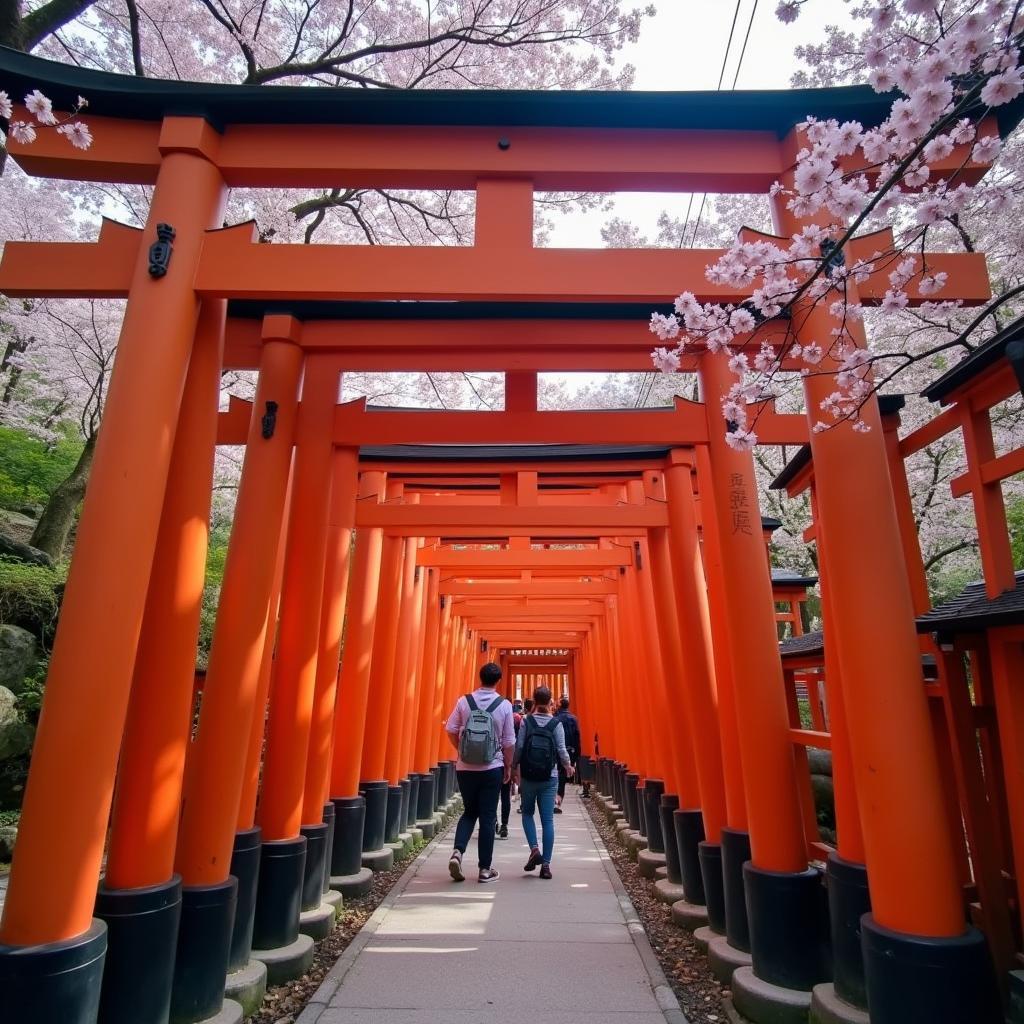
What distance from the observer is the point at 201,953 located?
3.10m

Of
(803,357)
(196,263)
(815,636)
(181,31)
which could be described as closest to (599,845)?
(815,636)

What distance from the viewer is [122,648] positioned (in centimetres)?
276

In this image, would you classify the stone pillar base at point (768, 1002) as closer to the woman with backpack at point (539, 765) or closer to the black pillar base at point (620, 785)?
the woman with backpack at point (539, 765)

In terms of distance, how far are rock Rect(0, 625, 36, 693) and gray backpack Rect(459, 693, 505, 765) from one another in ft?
16.6

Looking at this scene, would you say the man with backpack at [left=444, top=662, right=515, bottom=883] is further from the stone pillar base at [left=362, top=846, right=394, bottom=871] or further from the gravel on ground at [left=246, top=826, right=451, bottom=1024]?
the stone pillar base at [left=362, top=846, right=394, bottom=871]

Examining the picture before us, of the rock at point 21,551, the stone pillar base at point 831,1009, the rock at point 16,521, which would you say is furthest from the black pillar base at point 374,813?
the rock at point 16,521

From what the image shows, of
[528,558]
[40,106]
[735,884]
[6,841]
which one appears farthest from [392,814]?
[40,106]

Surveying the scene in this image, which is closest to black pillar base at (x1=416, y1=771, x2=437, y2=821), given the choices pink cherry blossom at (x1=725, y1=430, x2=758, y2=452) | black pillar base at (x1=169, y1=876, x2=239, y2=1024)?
black pillar base at (x1=169, y1=876, x2=239, y2=1024)

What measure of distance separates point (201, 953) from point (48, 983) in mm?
865

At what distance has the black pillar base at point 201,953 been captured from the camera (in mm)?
3002

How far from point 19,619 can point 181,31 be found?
745 cm

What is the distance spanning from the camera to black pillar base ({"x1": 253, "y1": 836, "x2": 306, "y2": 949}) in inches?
153

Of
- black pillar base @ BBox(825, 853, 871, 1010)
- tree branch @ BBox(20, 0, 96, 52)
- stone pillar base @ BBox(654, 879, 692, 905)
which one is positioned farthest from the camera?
stone pillar base @ BBox(654, 879, 692, 905)

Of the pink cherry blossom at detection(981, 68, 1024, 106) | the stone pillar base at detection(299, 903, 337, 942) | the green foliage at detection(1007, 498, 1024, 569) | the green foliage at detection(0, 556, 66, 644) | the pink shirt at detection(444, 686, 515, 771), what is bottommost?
the stone pillar base at detection(299, 903, 337, 942)
